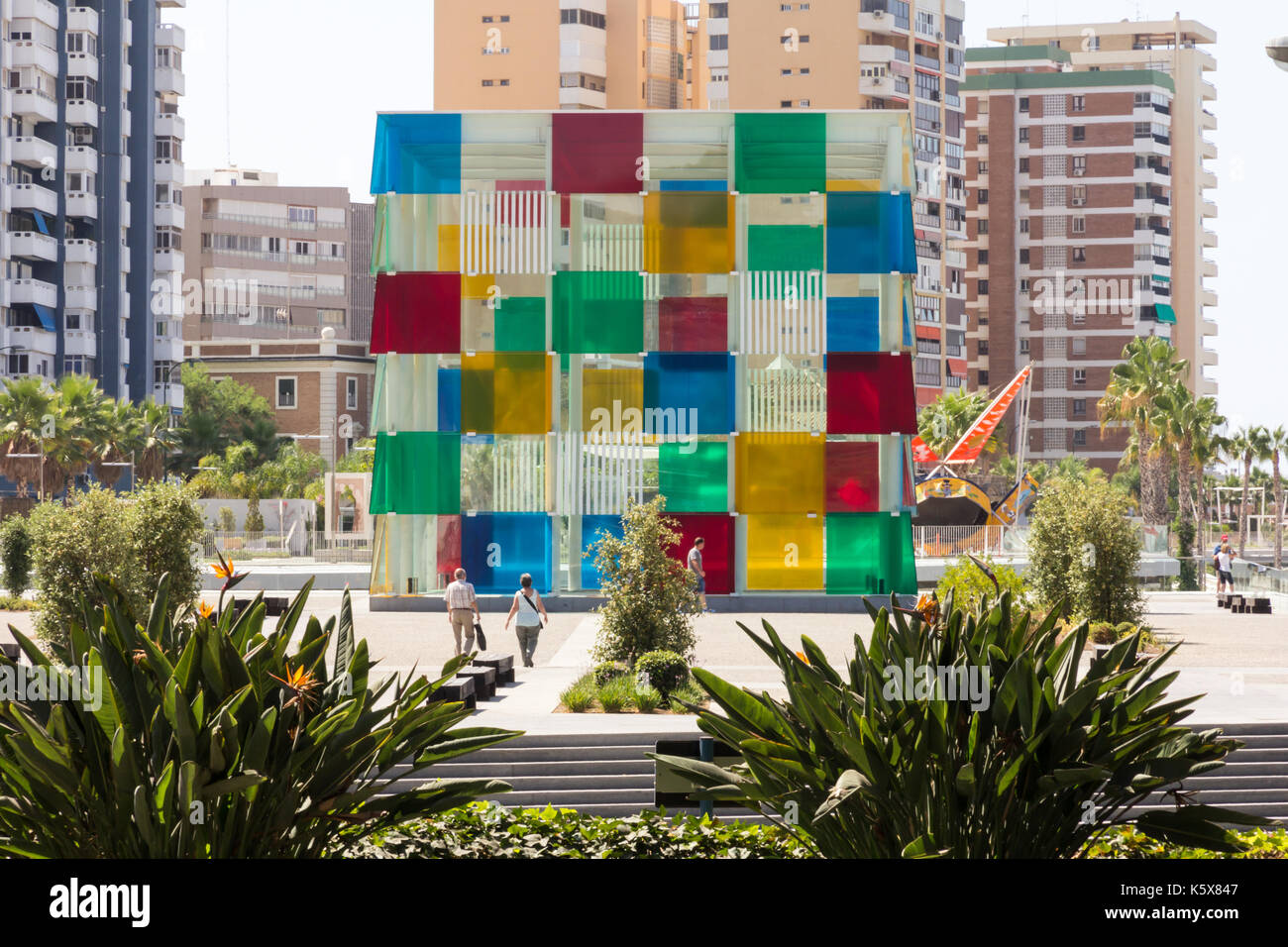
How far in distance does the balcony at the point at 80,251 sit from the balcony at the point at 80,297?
5.02ft

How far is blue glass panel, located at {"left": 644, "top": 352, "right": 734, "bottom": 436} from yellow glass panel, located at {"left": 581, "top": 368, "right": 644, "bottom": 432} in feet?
0.79

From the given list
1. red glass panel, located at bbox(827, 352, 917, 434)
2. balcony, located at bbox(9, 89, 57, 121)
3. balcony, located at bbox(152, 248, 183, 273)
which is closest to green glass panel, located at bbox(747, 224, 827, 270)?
red glass panel, located at bbox(827, 352, 917, 434)

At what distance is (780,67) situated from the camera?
354ft

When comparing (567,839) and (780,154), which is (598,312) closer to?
(780,154)

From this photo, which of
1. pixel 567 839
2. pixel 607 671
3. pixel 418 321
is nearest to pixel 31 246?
pixel 418 321

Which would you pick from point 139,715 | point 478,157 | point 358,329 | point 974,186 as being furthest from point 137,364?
point 139,715

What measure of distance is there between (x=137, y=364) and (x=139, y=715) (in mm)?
86335

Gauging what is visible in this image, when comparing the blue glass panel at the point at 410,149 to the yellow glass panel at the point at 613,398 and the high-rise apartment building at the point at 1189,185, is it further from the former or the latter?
the high-rise apartment building at the point at 1189,185

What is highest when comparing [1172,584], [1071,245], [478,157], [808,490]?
[1071,245]

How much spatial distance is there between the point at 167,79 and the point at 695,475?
212ft

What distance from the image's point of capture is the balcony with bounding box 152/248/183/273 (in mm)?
90938

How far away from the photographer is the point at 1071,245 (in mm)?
123625

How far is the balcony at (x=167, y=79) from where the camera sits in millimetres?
90812

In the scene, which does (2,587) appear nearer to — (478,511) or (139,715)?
(478,511)
